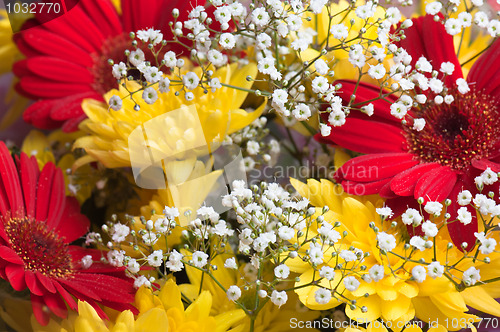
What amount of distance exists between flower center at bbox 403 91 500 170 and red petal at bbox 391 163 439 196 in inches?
1.3

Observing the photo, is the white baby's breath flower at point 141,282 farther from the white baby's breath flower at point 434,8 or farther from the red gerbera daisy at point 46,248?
the white baby's breath flower at point 434,8

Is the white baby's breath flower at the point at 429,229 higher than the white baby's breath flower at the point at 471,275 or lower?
higher

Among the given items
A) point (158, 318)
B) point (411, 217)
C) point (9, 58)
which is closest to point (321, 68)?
point (411, 217)

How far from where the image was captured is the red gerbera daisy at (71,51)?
0.67 metres

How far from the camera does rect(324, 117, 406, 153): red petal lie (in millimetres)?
589

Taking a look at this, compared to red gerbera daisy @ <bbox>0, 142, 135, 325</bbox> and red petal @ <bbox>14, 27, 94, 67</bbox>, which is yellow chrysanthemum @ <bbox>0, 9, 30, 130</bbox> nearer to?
red petal @ <bbox>14, 27, 94, 67</bbox>

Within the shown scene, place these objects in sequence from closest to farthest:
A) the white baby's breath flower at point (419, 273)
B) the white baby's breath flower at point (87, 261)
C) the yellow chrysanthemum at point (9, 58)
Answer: the white baby's breath flower at point (419, 273) < the white baby's breath flower at point (87, 261) < the yellow chrysanthemum at point (9, 58)

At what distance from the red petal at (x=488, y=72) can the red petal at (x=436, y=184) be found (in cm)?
9

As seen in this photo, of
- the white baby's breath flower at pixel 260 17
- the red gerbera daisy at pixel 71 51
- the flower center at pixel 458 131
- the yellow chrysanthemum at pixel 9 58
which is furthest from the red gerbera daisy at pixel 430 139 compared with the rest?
the yellow chrysanthemum at pixel 9 58

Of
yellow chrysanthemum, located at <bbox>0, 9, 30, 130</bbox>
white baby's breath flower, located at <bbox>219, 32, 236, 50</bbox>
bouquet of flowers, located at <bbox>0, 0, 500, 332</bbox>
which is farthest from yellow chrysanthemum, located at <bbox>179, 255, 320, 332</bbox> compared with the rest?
yellow chrysanthemum, located at <bbox>0, 9, 30, 130</bbox>

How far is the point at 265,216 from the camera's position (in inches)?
20.6

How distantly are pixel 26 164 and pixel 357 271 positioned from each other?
34 cm

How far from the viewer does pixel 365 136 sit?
596 millimetres

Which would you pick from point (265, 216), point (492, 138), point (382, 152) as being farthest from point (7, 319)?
point (492, 138)
